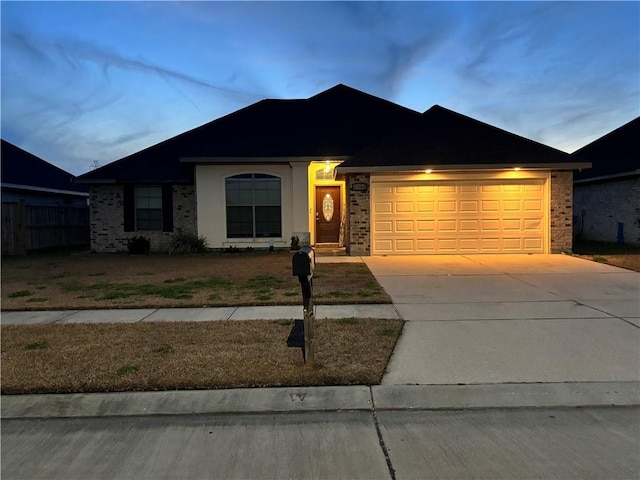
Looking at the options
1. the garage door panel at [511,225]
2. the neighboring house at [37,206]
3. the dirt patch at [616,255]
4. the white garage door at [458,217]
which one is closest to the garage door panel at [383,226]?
the white garage door at [458,217]

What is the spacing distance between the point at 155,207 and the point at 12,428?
14762 mm

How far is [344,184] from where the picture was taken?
17.2 m

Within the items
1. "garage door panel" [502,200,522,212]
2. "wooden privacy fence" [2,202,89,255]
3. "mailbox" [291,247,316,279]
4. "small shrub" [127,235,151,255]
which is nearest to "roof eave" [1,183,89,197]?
"wooden privacy fence" [2,202,89,255]

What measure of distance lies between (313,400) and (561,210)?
42.3 ft

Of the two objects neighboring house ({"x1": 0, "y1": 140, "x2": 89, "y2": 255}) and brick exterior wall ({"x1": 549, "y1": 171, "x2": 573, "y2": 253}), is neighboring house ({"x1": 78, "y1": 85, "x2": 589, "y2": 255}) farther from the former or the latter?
neighboring house ({"x1": 0, "y1": 140, "x2": 89, "y2": 255})

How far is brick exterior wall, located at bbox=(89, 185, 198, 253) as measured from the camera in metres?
17.5

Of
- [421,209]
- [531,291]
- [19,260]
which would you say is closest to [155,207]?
[19,260]

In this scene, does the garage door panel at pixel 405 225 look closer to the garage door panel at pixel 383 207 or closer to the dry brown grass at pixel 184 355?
the garage door panel at pixel 383 207

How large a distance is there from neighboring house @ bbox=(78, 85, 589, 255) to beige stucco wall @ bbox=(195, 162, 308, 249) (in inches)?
1.5

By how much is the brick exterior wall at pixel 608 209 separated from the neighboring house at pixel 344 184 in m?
5.45

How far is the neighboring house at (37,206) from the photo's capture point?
17812mm

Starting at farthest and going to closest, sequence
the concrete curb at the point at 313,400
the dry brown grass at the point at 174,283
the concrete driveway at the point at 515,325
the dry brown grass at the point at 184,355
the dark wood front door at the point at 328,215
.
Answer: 1. the dark wood front door at the point at 328,215
2. the dry brown grass at the point at 174,283
3. the concrete driveway at the point at 515,325
4. the dry brown grass at the point at 184,355
5. the concrete curb at the point at 313,400

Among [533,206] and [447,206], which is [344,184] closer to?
[447,206]

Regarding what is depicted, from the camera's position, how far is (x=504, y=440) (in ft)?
11.2
